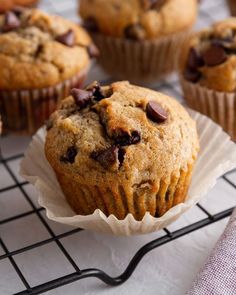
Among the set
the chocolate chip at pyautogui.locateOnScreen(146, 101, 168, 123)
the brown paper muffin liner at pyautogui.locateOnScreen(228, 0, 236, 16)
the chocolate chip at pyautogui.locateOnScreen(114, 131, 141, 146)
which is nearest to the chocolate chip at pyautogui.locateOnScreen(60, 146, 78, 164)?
the chocolate chip at pyautogui.locateOnScreen(114, 131, 141, 146)

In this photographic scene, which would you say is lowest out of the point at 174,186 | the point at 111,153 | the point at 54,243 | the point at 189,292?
the point at 54,243

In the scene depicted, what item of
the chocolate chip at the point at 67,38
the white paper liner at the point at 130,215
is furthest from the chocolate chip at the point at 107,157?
the chocolate chip at the point at 67,38

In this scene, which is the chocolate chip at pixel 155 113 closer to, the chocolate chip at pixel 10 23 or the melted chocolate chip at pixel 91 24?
the chocolate chip at pixel 10 23

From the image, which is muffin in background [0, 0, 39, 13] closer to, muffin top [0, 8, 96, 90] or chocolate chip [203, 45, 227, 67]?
muffin top [0, 8, 96, 90]

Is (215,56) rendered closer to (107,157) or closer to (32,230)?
(107,157)

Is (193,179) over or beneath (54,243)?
over

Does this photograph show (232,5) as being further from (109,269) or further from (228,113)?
(109,269)

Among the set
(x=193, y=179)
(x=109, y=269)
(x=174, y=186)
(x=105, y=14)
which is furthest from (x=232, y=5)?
(x=109, y=269)
